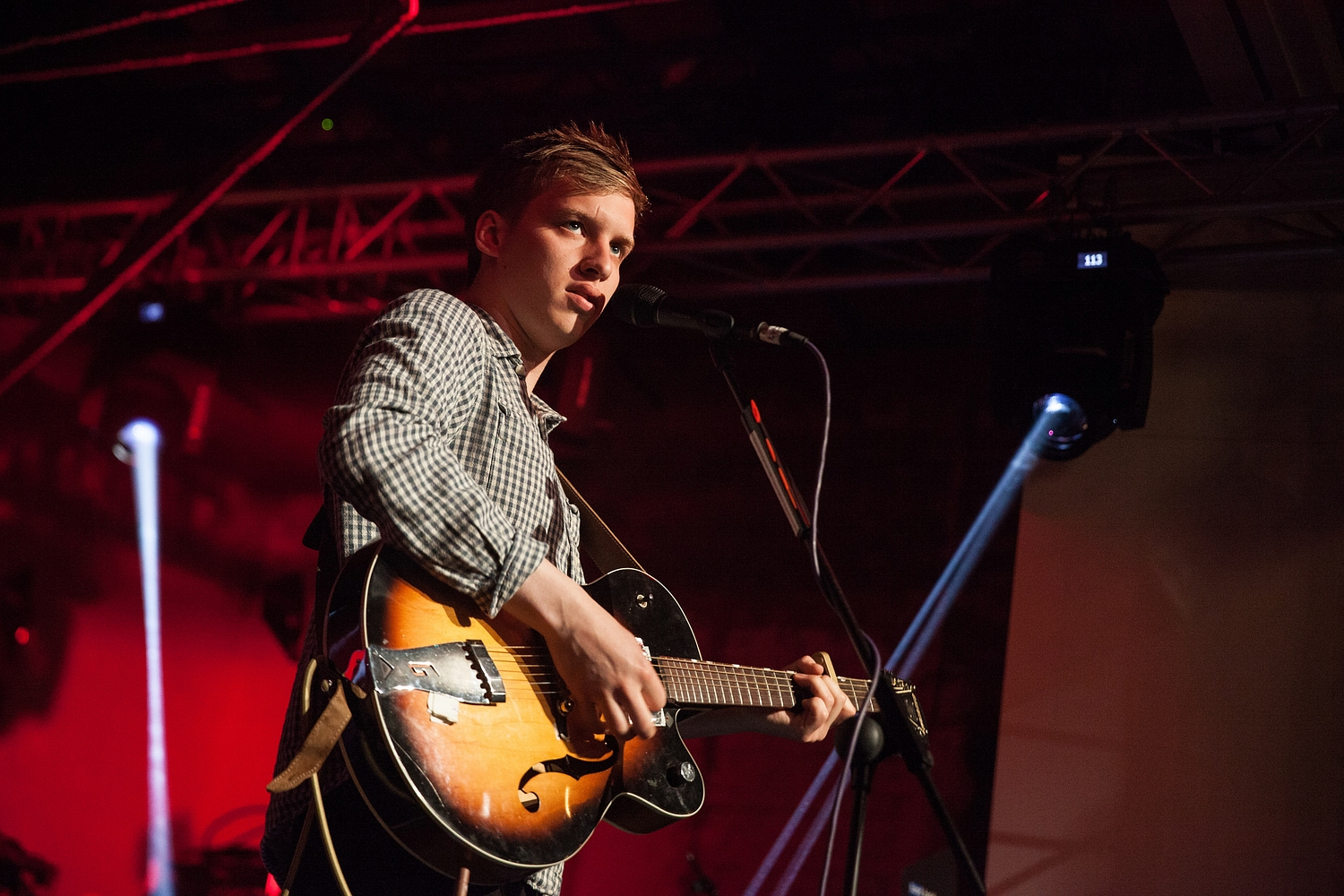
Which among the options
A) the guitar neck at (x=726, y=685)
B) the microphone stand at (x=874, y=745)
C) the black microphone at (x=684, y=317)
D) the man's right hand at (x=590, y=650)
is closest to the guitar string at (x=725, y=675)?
the guitar neck at (x=726, y=685)

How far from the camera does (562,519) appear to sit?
7.09 feet

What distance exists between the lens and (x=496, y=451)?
6.53 ft

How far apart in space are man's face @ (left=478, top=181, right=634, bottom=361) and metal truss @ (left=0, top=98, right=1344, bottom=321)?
381 centimetres

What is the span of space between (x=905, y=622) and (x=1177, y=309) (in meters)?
2.89

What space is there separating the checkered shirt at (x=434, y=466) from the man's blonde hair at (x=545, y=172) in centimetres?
40

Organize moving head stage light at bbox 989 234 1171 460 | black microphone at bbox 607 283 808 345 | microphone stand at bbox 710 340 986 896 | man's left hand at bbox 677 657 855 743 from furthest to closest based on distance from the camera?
moving head stage light at bbox 989 234 1171 460 → man's left hand at bbox 677 657 855 743 → black microphone at bbox 607 283 808 345 → microphone stand at bbox 710 340 986 896

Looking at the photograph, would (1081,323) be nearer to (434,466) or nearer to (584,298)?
(584,298)

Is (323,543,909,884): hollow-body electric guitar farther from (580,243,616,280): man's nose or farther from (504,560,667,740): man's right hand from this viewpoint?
(580,243,616,280): man's nose

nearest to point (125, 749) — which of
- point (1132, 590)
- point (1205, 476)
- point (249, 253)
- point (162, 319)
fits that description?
point (162, 319)

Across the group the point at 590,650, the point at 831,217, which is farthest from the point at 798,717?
the point at 831,217

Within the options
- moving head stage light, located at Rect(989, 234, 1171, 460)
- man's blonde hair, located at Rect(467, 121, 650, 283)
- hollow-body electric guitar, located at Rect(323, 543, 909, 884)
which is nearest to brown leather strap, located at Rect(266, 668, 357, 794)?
hollow-body electric guitar, located at Rect(323, 543, 909, 884)

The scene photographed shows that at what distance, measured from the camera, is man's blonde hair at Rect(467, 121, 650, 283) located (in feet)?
7.52

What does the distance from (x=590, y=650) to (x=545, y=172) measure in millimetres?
1039

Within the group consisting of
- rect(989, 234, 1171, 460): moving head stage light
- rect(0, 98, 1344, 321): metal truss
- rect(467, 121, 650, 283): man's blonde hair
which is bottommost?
rect(467, 121, 650, 283): man's blonde hair
